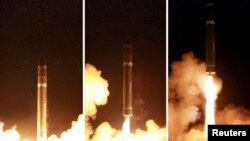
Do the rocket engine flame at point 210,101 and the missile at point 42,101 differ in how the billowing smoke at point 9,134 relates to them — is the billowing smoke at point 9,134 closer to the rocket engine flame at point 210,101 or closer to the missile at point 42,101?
the missile at point 42,101

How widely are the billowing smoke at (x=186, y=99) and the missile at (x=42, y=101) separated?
40.9 inches

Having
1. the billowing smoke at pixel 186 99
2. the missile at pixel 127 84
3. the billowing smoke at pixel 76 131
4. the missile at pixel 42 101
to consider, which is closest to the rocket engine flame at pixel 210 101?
the billowing smoke at pixel 186 99

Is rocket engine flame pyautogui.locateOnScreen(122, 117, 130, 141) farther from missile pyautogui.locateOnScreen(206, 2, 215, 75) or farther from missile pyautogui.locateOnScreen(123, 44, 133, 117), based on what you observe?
missile pyautogui.locateOnScreen(206, 2, 215, 75)

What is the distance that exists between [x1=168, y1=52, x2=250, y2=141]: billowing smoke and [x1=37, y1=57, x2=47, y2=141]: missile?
1039mm

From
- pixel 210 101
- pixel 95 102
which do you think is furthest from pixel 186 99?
pixel 95 102

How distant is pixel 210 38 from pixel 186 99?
529 millimetres

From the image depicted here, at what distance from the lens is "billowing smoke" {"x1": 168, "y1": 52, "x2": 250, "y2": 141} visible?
3734mm

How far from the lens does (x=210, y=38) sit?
12.2 ft

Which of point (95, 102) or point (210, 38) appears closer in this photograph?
point (210, 38)

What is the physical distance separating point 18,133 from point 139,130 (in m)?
1.02

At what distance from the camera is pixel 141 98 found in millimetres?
3785

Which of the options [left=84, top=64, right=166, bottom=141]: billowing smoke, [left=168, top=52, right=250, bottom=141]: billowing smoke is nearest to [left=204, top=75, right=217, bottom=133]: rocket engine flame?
[left=168, top=52, right=250, bottom=141]: billowing smoke

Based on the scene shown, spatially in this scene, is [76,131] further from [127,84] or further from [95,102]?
[127,84]

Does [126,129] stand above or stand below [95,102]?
below
